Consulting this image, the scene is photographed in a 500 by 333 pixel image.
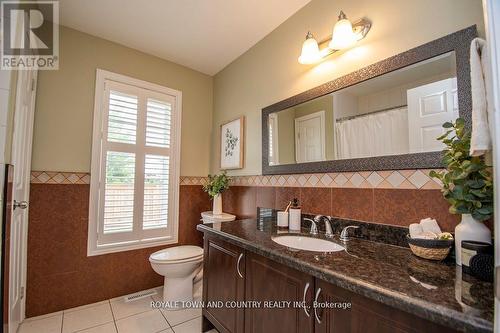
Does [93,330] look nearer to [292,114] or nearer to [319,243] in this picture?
[319,243]

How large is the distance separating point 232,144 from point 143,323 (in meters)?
1.71

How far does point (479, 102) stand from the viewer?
28.8 inches

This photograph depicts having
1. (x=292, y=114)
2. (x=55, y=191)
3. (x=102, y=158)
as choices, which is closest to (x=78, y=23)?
(x=102, y=158)

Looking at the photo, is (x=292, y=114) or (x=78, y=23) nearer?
(x=292, y=114)

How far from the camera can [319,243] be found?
1.29 meters

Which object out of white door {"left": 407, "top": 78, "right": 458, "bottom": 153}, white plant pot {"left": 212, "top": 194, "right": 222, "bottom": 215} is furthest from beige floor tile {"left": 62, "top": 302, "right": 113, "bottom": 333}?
white door {"left": 407, "top": 78, "right": 458, "bottom": 153}

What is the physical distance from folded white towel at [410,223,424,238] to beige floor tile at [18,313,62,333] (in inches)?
93.2

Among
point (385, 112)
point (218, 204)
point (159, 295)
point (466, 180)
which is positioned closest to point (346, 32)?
point (385, 112)

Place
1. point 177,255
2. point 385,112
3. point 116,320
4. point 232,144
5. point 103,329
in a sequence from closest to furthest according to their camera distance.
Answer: point 385,112 → point 103,329 → point 116,320 → point 177,255 → point 232,144

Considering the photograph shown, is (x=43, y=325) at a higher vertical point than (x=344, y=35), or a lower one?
lower

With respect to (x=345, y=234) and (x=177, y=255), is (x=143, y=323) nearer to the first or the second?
(x=177, y=255)

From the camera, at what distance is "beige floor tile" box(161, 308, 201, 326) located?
1735mm

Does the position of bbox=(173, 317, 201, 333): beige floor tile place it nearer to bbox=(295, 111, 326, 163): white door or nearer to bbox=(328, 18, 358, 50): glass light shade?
bbox=(295, 111, 326, 163): white door

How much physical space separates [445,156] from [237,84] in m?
1.96
